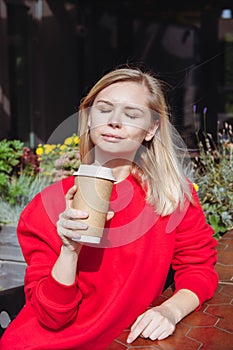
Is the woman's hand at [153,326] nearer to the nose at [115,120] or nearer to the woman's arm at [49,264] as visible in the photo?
the woman's arm at [49,264]

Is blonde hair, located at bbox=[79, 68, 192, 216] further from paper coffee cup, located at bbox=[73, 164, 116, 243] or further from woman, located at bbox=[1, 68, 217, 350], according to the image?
paper coffee cup, located at bbox=[73, 164, 116, 243]

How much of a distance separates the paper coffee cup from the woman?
24 cm

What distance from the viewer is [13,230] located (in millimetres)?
3525

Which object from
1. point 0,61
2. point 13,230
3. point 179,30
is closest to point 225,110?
point 179,30

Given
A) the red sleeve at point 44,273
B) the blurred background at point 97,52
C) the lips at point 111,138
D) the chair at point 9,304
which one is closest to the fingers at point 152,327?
the red sleeve at point 44,273

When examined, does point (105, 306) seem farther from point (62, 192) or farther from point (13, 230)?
point (13, 230)

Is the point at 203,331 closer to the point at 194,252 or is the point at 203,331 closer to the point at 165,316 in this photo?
the point at 165,316

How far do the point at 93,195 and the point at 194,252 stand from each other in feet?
1.72

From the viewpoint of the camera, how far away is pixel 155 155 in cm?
165

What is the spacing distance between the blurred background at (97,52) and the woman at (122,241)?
365 cm

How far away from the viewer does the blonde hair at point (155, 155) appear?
5.08 ft

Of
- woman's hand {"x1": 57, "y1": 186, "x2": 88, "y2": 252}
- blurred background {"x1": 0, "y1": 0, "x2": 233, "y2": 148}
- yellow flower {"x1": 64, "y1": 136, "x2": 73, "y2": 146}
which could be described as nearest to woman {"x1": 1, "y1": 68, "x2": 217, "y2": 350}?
woman's hand {"x1": 57, "y1": 186, "x2": 88, "y2": 252}

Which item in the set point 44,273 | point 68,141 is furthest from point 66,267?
point 68,141

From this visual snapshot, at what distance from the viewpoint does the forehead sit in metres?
1.48
